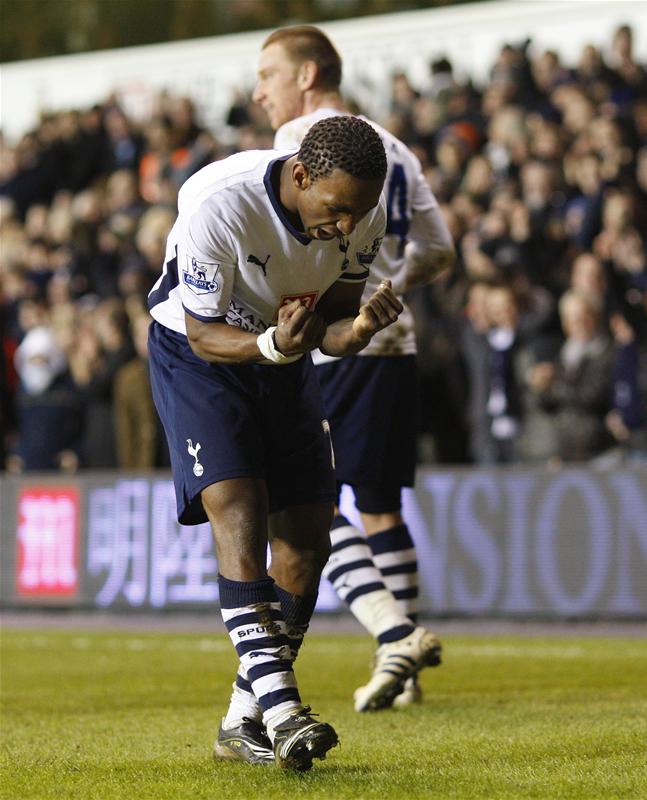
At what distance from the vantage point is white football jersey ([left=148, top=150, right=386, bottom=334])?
498 cm

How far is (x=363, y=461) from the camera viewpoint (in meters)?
7.17

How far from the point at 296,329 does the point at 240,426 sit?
0.49 meters

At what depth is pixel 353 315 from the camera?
539cm

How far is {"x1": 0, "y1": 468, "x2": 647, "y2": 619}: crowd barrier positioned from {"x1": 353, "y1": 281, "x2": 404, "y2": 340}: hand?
719cm

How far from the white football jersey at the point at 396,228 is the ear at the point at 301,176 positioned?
228 cm

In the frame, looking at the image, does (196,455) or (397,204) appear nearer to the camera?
(196,455)

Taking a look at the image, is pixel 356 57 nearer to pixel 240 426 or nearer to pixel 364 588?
pixel 364 588

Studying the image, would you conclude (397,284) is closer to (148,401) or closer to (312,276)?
(312,276)

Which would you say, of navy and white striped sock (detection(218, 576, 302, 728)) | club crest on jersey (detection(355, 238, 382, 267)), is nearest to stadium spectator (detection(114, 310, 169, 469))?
club crest on jersey (detection(355, 238, 382, 267))

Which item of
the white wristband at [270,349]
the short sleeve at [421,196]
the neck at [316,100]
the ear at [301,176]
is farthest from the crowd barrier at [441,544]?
the ear at [301,176]

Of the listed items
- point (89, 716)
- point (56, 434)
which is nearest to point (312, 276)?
point (89, 716)

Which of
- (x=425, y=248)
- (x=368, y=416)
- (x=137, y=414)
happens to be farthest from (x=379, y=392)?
(x=137, y=414)

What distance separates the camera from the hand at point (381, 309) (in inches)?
192

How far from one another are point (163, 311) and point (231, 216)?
0.63 meters
